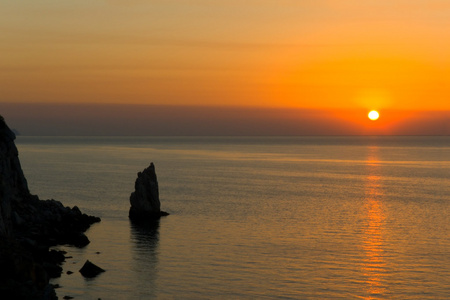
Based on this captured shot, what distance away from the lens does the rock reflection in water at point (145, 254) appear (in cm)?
4778

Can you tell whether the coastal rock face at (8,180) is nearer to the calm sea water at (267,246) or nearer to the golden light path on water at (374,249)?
the calm sea water at (267,246)

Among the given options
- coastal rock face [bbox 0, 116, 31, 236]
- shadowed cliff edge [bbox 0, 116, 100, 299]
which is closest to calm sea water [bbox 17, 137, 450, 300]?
shadowed cliff edge [bbox 0, 116, 100, 299]

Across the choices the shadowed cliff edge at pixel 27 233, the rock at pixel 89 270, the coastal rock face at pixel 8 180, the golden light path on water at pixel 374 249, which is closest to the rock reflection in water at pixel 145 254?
the rock at pixel 89 270

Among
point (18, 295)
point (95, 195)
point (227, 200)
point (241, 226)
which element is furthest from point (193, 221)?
point (18, 295)

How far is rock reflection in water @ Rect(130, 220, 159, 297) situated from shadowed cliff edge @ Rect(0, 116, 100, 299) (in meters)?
6.19

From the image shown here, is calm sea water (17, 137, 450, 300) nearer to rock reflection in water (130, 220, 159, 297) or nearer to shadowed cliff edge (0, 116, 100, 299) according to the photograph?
rock reflection in water (130, 220, 159, 297)

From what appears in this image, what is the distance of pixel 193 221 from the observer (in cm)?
8019

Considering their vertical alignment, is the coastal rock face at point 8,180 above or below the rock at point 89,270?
above

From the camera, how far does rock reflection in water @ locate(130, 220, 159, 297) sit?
157 feet

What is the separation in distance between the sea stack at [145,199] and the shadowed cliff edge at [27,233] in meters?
5.84

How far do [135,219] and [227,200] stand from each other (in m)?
28.1

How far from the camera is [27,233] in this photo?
203 ft

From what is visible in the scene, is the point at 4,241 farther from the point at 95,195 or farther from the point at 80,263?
the point at 95,195

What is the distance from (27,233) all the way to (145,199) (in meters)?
23.8
